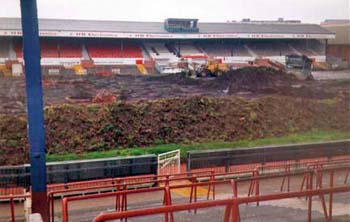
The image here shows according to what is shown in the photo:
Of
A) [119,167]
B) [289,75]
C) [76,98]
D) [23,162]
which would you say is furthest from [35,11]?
[289,75]

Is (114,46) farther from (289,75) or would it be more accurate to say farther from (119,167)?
(119,167)

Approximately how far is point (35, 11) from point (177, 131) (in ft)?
24.9

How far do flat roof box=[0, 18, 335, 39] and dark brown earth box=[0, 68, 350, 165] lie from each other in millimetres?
2544

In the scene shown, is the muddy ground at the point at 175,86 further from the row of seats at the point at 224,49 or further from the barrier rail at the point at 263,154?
the barrier rail at the point at 263,154

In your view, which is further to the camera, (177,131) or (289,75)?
(289,75)

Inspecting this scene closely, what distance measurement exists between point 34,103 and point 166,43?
52.8ft

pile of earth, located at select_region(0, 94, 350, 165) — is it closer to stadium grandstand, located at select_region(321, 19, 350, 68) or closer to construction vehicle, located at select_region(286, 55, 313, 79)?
stadium grandstand, located at select_region(321, 19, 350, 68)

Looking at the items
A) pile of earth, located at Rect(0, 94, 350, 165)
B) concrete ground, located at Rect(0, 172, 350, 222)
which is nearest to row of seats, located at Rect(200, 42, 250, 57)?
pile of earth, located at Rect(0, 94, 350, 165)

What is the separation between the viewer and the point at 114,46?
20031 millimetres

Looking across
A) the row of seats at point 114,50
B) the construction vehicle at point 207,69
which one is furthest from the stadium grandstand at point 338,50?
the row of seats at point 114,50

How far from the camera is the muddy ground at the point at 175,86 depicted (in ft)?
47.2

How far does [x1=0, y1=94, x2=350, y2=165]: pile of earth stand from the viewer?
1051 cm

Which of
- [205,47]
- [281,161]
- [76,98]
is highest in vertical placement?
[205,47]

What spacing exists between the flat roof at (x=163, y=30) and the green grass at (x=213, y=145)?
21.3ft
